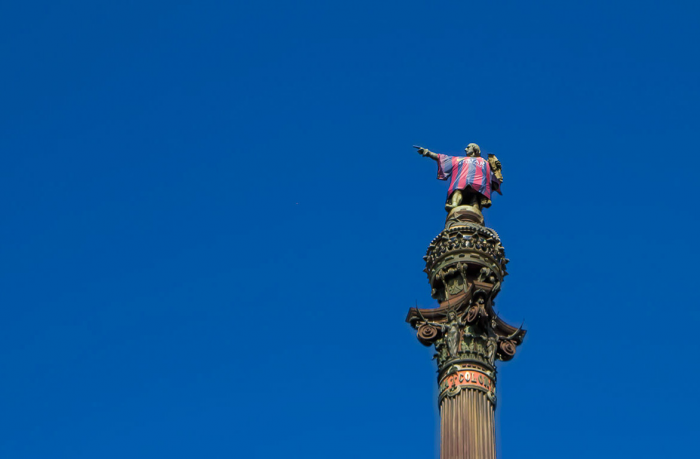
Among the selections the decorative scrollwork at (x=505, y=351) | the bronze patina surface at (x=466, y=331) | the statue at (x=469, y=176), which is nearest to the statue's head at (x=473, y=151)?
the statue at (x=469, y=176)

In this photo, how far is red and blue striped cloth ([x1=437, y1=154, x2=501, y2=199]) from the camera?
3312 cm

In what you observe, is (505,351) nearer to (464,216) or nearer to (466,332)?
(466,332)

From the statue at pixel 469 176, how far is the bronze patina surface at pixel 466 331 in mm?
1367

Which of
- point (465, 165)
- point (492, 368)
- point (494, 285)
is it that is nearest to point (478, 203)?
point (465, 165)

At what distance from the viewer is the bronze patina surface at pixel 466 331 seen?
2697 centimetres

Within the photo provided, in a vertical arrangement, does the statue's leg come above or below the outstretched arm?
below

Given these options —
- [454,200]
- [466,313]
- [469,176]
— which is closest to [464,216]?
[454,200]

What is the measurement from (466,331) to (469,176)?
19.7 feet

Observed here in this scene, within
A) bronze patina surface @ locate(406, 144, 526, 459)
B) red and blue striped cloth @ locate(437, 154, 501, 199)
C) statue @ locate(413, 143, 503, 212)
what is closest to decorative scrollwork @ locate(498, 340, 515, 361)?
bronze patina surface @ locate(406, 144, 526, 459)

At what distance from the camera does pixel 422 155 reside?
115 ft

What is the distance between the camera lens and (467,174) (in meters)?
33.4

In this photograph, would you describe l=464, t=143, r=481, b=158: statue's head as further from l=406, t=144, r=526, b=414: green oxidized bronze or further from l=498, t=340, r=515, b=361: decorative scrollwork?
l=498, t=340, r=515, b=361: decorative scrollwork

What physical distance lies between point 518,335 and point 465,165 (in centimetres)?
627

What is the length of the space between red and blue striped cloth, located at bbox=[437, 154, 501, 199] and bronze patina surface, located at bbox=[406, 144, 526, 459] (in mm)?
1700
